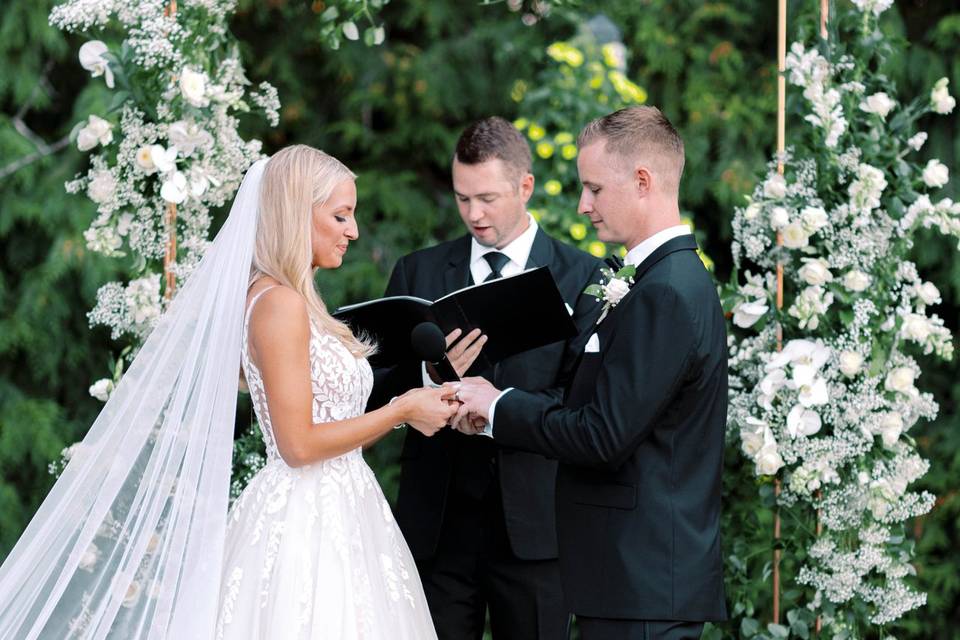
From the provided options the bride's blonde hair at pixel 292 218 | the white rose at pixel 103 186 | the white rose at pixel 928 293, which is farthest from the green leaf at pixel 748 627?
the white rose at pixel 103 186

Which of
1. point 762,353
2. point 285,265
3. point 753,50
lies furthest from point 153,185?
point 753,50

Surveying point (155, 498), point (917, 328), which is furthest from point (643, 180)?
point (155, 498)

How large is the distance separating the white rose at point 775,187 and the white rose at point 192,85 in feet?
6.14

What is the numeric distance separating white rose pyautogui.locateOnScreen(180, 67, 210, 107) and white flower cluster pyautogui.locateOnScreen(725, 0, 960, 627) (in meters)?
1.83

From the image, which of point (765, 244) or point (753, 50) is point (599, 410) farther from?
point (753, 50)

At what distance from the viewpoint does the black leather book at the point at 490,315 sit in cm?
335

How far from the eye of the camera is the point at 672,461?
9.91ft

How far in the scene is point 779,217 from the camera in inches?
157

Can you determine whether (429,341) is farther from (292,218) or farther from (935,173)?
(935,173)

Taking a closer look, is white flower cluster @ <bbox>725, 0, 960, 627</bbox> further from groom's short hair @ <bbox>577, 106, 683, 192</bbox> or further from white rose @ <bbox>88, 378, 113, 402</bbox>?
white rose @ <bbox>88, 378, 113, 402</bbox>

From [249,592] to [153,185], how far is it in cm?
152

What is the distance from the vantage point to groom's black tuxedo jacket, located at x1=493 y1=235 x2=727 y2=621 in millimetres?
2951

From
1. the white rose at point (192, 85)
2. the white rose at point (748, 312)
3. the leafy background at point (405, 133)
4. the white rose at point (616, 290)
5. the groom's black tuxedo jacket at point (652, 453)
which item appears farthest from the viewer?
the leafy background at point (405, 133)

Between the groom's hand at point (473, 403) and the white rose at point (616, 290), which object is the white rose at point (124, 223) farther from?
the white rose at point (616, 290)
